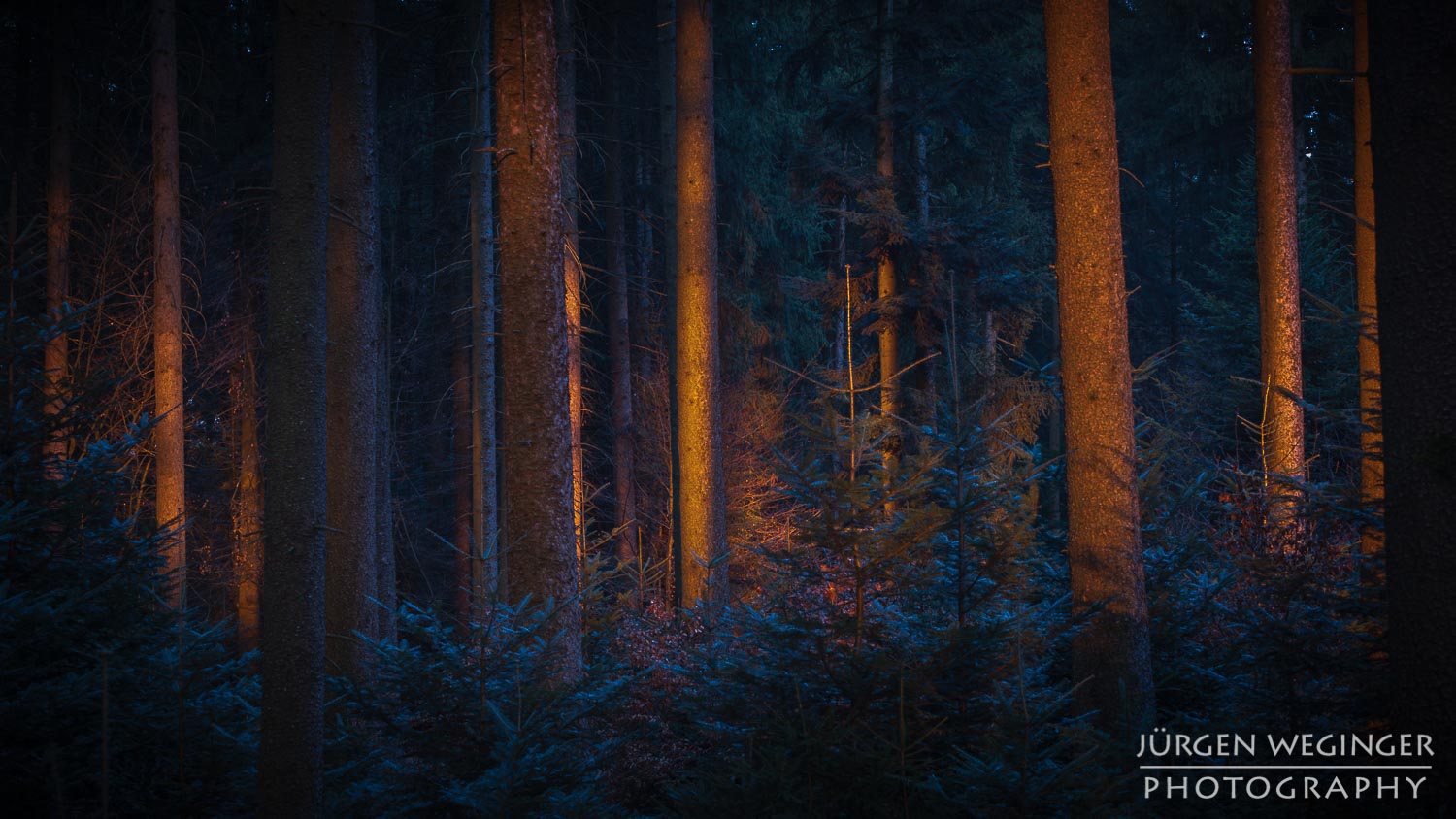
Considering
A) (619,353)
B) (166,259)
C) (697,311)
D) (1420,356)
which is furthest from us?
(619,353)

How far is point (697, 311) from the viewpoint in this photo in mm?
A: 13117

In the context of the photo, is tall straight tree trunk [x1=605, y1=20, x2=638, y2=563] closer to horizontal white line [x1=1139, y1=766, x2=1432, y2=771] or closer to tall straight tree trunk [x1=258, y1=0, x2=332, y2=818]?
tall straight tree trunk [x1=258, y1=0, x2=332, y2=818]

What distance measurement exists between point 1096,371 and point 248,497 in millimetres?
17139

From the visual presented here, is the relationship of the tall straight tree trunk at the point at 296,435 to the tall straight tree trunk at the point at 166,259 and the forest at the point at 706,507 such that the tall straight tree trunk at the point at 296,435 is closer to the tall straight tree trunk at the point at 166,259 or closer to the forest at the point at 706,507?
the forest at the point at 706,507

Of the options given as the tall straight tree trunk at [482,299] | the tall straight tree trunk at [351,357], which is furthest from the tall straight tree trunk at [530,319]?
the tall straight tree trunk at [482,299]

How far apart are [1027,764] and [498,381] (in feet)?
65.8

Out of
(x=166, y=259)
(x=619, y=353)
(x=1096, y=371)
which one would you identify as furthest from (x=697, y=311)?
(x=166, y=259)

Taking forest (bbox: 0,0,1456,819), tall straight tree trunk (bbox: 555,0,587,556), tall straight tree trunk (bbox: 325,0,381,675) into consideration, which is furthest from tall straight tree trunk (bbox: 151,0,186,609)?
tall straight tree trunk (bbox: 555,0,587,556)

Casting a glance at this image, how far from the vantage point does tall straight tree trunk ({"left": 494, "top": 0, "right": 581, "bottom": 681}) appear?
8.05 meters

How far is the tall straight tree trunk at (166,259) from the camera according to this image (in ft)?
44.6

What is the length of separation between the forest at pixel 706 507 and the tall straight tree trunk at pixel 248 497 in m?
0.15

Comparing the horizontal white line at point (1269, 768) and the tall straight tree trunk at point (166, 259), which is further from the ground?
the tall straight tree trunk at point (166, 259)

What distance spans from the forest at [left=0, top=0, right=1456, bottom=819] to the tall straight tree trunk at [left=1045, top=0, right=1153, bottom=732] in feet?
0.10

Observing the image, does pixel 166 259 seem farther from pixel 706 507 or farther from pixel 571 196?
pixel 706 507
